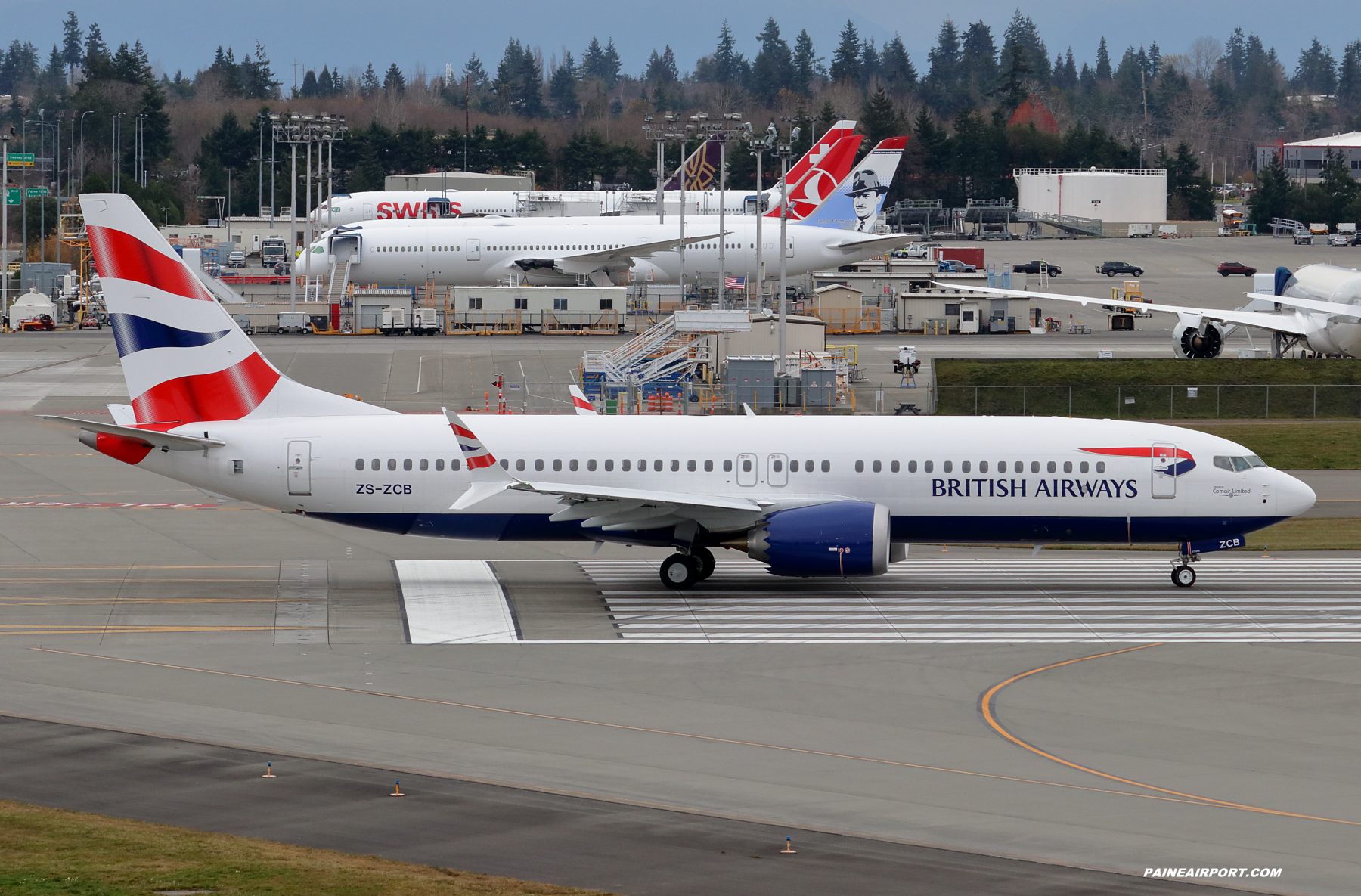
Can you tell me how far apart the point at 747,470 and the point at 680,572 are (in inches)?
109

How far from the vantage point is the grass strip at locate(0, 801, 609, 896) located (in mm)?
16734

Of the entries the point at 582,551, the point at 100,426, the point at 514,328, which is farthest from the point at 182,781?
the point at 514,328

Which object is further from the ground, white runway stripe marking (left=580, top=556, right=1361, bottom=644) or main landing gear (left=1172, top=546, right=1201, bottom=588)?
main landing gear (left=1172, top=546, right=1201, bottom=588)

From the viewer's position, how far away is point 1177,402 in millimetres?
63656

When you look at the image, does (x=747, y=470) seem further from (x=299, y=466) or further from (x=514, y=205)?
(x=514, y=205)

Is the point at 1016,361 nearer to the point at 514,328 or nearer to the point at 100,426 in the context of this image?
the point at 514,328

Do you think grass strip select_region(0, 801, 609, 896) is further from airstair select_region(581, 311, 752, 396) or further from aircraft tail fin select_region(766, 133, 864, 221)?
aircraft tail fin select_region(766, 133, 864, 221)

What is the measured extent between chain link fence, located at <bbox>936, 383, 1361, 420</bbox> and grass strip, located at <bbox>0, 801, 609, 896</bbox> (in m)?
47.3

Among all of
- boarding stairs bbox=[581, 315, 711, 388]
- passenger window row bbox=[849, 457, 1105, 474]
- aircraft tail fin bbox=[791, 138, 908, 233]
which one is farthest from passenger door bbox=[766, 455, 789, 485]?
aircraft tail fin bbox=[791, 138, 908, 233]

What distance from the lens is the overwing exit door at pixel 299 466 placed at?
117 feet

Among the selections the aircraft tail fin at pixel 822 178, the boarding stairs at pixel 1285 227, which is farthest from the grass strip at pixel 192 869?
the boarding stairs at pixel 1285 227

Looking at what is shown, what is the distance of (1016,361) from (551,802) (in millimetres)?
53390

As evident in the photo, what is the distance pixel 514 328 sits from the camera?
307ft
